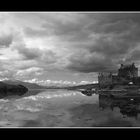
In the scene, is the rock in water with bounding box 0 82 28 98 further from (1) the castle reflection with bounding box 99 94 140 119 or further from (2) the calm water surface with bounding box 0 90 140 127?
(1) the castle reflection with bounding box 99 94 140 119

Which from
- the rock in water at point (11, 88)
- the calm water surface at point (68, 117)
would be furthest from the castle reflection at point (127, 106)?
the rock in water at point (11, 88)

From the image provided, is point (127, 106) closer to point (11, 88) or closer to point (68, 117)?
point (68, 117)

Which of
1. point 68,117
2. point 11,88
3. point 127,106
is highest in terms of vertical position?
point 11,88

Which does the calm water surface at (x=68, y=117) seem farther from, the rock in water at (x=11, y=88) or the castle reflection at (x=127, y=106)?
the rock in water at (x=11, y=88)

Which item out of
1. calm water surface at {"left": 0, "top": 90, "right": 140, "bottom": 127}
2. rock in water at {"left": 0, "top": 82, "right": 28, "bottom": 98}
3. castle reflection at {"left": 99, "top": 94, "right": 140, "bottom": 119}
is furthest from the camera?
rock in water at {"left": 0, "top": 82, "right": 28, "bottom": 98}

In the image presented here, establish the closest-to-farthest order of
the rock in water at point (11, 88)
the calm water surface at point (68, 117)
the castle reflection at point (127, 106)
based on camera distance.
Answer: the calm water surface at point (68, 117)
the castle reflection at point (127, 106)
the rock in water at point (11, 88)

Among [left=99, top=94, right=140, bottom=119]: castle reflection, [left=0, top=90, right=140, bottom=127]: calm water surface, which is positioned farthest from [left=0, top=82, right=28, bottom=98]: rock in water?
[left=99, top=94, right=140, bottom=119]: castle reflection

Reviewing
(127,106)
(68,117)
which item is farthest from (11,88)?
(127,106)

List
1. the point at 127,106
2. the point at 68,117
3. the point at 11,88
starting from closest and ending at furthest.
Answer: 1. the point at 68,117
2. the point at 127,106
3. the point at 11,88

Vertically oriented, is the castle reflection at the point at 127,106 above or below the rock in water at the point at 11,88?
below
